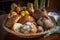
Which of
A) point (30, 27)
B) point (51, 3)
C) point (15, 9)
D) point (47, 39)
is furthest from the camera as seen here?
point (51, 3)

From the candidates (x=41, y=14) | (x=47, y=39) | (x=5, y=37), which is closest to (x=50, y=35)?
(x=47, y=39)

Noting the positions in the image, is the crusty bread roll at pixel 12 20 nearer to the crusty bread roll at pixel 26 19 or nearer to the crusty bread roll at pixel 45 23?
the crusty bread roll at pixel 26 19

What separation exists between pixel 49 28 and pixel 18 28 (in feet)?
0.58

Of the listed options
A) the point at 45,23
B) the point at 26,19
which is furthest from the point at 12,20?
the point at 45,23

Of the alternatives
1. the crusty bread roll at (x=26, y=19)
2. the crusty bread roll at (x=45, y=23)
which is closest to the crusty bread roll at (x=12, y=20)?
the crusty bread roll at (x=26, y=19)

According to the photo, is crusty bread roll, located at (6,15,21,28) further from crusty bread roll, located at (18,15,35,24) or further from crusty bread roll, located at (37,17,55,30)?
crusty bread roll, located at (37,17,55,30)

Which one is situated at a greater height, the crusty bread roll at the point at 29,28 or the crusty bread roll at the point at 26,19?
the crusty bread roll at the point at 26,19

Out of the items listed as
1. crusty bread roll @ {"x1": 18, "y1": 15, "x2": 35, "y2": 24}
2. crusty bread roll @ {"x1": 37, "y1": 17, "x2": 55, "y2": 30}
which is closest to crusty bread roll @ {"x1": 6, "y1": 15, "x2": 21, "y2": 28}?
crusty bread roll @ {"x1": 18, "y1": 15, "x2": 35, "y2": 24}

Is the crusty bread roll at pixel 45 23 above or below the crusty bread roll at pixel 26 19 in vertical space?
below

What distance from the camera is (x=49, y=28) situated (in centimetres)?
81

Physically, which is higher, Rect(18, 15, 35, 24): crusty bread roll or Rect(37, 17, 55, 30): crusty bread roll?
Rect(18, 15, 35, 24): crusty bread roll

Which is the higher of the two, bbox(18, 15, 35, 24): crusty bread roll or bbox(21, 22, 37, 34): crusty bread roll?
bbox(18, 15, 35, 24): crusty bread roll

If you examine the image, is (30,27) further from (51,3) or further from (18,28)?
(51,3)

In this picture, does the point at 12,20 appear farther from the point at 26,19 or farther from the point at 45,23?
the point at 45,23
